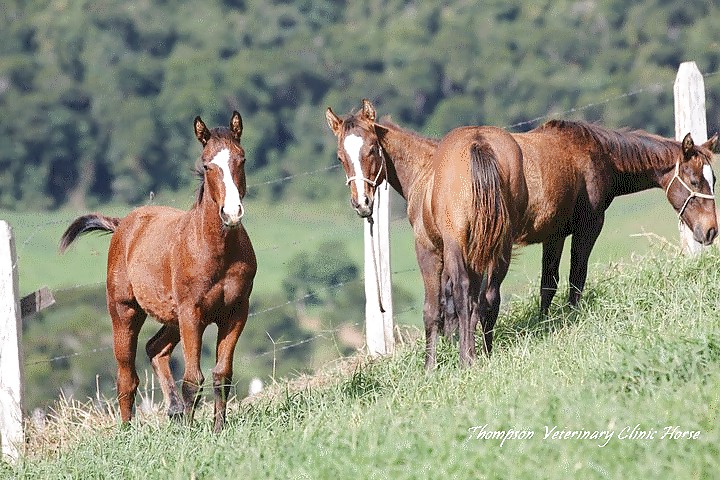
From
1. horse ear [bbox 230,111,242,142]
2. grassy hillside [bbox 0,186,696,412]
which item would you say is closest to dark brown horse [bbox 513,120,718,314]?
horse ear [bbox 230,111,242,142]

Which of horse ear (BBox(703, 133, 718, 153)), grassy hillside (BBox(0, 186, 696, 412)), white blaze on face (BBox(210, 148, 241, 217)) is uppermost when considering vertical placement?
white blaze on face (BBox(210, 148, 241, 217))

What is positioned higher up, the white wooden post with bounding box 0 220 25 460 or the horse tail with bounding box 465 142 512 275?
the horse tail with bounding box 465 142 512 275

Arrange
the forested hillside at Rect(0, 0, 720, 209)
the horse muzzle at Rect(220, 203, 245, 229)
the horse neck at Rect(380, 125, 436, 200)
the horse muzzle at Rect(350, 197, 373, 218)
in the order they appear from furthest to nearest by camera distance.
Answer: the forested hillside at Rect(0, 0, 720, 209) < the horse neck at Rect(380, 125, 436, 200) < the horse muzzle at Rect(350, 197, 373, 218) < the horse muzzle at Rect(220, 203, 245, 229)

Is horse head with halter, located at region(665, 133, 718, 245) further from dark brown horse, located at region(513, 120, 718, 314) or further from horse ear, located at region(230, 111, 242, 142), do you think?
horse ear, located at region(230, 111, 242, 142)

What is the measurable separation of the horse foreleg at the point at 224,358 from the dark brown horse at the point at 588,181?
7.86 feet

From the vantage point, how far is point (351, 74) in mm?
64500

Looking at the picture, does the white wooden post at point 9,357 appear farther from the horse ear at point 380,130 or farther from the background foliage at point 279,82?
the background foliage at point 279,82

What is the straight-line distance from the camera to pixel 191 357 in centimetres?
776

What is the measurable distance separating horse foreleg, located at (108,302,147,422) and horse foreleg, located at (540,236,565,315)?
3.06 metres

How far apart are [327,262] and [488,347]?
19.9 metres

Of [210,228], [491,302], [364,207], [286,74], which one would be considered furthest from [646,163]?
[286,74]

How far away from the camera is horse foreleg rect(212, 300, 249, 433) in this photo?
7.59m

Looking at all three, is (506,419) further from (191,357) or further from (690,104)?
(690,104)

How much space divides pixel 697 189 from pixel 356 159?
3029 mm
